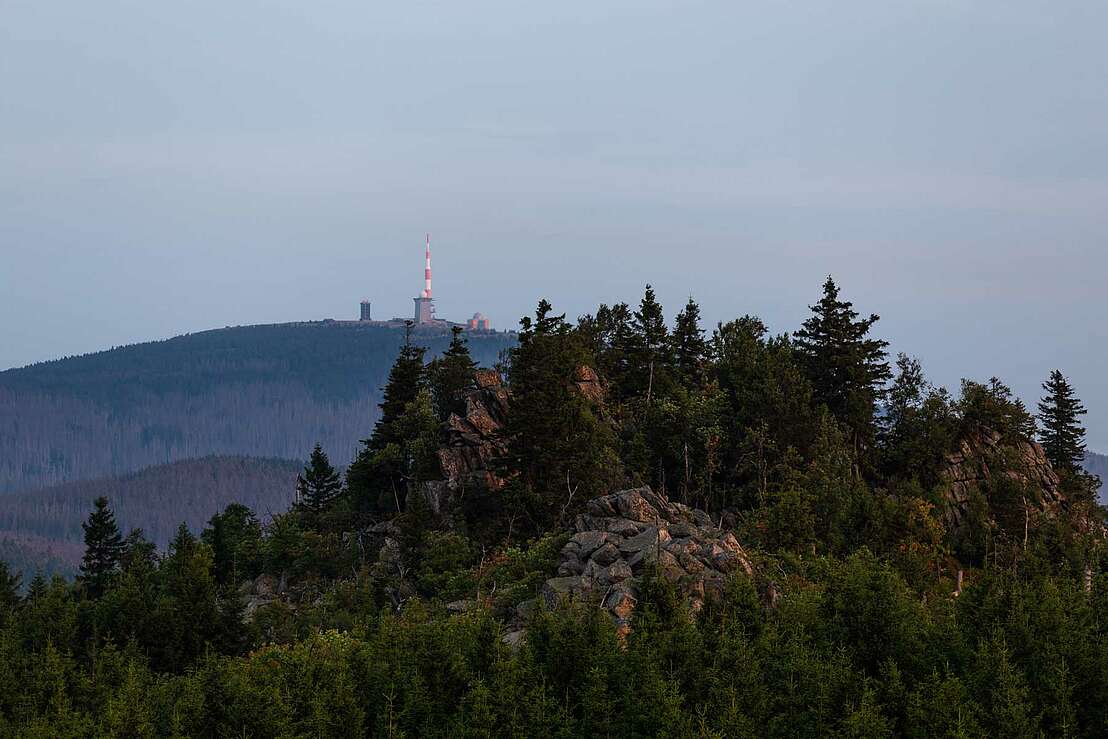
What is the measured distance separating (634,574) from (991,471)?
4352cm

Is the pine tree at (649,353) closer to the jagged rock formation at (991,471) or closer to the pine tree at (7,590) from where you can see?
the jagged rock formation at (991,471)

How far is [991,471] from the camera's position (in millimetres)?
84688

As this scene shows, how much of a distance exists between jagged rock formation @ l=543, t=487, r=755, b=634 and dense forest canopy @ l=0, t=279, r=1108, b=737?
0.65 ft

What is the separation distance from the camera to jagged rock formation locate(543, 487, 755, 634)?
51.9 metres

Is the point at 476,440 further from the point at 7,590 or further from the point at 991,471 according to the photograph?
the point at 7,590

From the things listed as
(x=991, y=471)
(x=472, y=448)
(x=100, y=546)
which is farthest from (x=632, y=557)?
(x=100, y=546)

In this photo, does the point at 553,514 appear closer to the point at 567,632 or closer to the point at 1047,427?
the point at 567,632

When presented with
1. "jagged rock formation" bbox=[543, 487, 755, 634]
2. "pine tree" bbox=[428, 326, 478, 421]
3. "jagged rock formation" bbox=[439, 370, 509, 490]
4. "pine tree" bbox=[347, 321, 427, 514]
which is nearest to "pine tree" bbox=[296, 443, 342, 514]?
"pine tree" bbox=[347, 321, 427, 514]

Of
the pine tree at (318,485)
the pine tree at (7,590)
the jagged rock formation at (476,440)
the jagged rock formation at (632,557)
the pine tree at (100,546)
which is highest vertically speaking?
the jagged rock formation at (476,440)

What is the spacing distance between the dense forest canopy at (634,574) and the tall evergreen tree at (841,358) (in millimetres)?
265

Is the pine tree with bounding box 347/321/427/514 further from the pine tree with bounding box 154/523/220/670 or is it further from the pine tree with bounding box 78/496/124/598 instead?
the pine tree with bounding box 78/496/124/598

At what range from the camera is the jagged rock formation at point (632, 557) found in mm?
51906

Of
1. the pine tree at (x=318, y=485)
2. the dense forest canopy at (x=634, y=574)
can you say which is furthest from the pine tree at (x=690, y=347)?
the pine tree at (x=318, y=485)

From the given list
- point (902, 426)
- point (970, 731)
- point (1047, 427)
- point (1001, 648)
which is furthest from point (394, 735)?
point (1047, 427)
